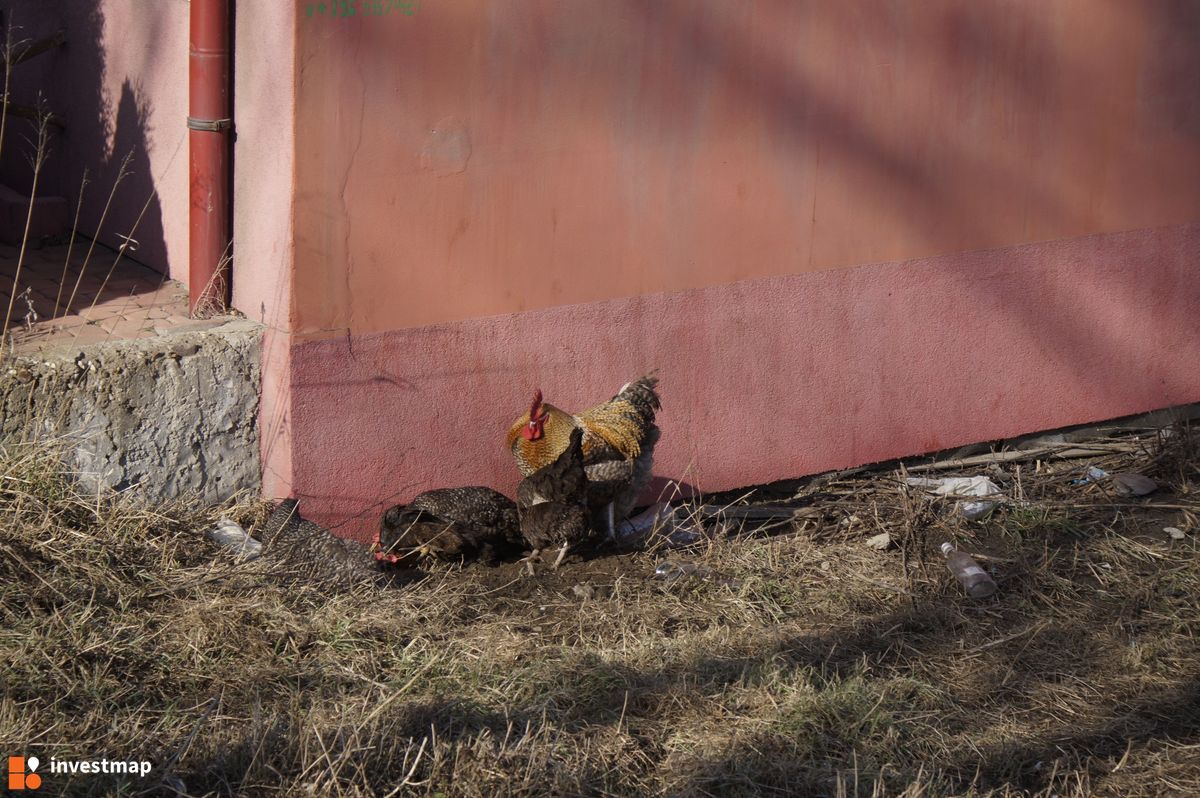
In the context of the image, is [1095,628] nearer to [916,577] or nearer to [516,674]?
[916,577]

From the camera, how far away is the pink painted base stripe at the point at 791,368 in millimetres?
5742

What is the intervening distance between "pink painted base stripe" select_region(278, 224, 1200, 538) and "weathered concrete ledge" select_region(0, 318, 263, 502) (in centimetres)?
32

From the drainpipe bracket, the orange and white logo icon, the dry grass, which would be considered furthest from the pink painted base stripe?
the orange and white logo icon

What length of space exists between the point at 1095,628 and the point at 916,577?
840 millimetres

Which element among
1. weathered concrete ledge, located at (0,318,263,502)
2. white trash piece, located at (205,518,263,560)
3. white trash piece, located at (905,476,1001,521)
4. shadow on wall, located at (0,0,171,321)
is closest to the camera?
weathered concrete ledge, located at (0,318,263,502)

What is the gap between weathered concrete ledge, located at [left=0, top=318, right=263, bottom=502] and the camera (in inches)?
206

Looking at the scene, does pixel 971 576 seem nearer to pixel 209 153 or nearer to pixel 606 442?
pixel 606 442

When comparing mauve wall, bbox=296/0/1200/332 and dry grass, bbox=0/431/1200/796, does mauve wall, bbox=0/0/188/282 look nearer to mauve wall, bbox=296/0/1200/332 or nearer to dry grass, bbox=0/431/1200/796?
mauve wall, bbox=296/0/1200/332

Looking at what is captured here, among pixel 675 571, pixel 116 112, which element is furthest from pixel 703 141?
pixel 116 112

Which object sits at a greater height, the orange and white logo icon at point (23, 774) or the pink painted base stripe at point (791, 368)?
the pink painted base stripe at point (791, 368)

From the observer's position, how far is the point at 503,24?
220 inches

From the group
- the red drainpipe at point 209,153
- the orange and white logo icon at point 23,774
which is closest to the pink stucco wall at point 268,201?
the red drainpipe at point 209,153

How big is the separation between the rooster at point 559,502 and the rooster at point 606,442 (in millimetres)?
51

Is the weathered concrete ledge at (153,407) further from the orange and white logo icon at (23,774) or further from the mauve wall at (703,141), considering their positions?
the orange and white logo icon at (23,774)
